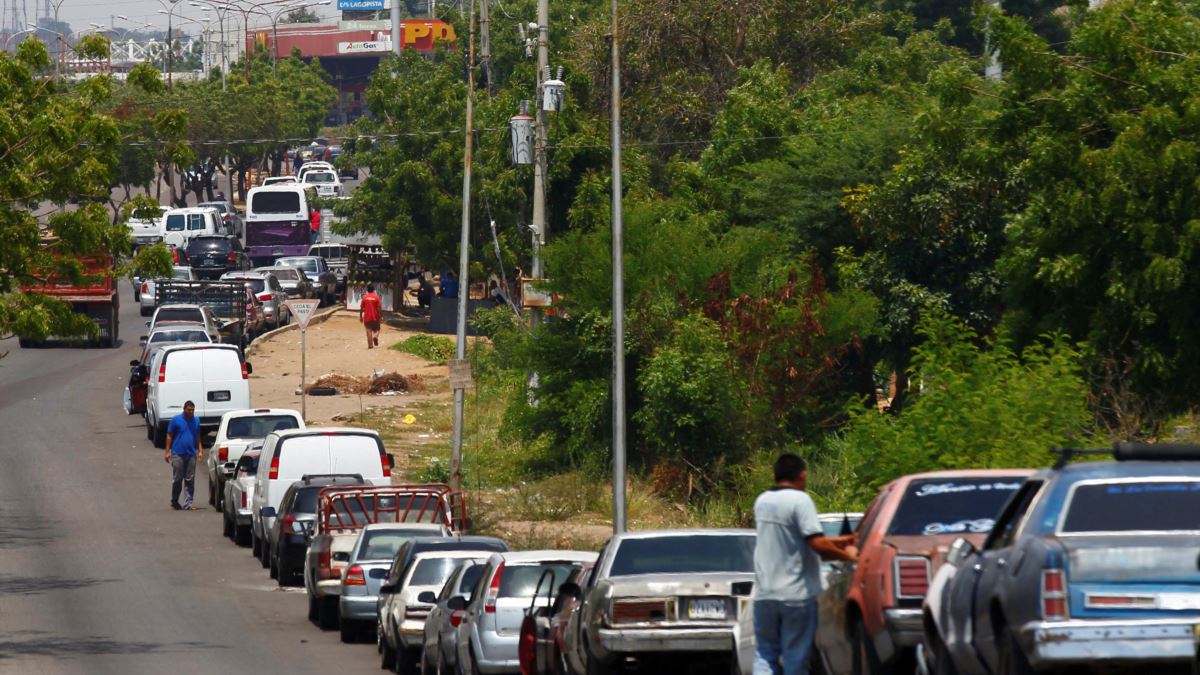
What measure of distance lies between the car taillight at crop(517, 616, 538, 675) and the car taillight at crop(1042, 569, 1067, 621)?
26.1 feet

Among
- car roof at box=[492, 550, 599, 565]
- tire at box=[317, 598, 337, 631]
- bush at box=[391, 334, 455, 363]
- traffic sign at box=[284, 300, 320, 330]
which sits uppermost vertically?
traffic sign at box=[284, 300, 320, 330]

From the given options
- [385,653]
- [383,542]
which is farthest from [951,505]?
[383,542]

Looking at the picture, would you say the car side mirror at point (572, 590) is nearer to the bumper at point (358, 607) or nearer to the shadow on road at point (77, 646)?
the bumper at point (358, 607)

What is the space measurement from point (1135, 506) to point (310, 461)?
830 inches

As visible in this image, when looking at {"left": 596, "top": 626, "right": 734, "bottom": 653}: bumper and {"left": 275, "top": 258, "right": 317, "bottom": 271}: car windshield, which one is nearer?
{"left": 596, "top": 626, "right": 734, "bottom": 653}: bumper

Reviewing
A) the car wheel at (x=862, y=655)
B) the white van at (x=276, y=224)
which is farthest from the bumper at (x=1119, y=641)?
the white van at (x=276, y=224)

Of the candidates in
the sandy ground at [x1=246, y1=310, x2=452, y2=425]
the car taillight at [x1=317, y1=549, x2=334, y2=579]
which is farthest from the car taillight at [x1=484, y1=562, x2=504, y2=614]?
the sandy ground at [x1=246, y1=310, x2=452, y2=425]

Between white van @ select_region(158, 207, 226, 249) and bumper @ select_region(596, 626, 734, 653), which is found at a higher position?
white van @ select_region(158, 207, 226, 249)

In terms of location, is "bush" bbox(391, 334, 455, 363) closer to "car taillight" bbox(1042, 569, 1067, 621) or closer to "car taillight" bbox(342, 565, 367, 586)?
"car taillight" bbox(342, 565, 367, 586)

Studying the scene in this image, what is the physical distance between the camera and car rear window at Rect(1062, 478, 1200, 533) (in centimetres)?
812

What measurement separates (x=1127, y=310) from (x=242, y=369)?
1868 cm

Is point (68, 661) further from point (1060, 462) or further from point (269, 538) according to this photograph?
point (1060, 462)

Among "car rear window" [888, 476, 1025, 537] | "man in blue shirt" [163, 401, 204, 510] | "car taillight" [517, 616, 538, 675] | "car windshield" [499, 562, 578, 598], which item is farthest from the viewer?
"man in blue shirt" [163, 401, 204, 510]

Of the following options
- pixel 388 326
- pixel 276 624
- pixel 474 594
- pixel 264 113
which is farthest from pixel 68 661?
pixel 264 113
